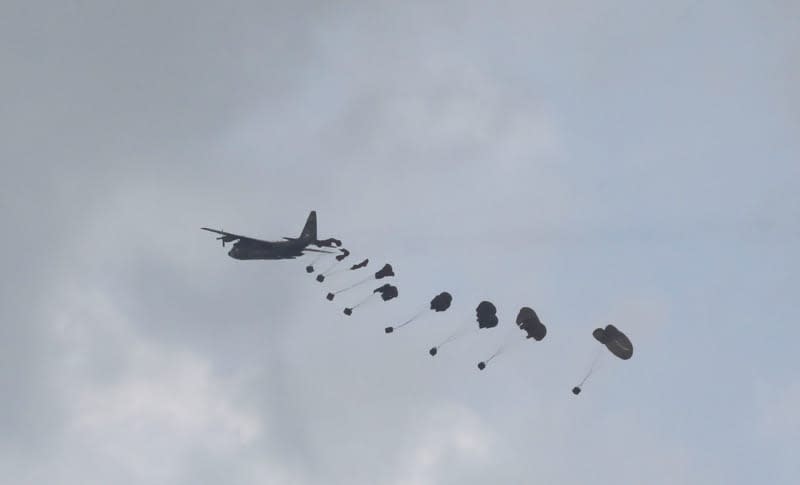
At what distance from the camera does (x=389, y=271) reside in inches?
3984

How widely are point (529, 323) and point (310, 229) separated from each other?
41117 mm

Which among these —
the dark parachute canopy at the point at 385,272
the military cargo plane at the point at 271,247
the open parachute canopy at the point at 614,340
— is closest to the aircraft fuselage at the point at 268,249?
the military cargo plane at the point at 271,247

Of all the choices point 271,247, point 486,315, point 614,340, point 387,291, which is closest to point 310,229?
point 271,247

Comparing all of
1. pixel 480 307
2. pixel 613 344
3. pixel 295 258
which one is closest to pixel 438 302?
pixel 480 307

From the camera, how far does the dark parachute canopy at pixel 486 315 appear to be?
93.9m

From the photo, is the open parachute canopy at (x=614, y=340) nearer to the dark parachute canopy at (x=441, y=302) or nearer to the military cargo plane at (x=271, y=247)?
the dark parachute canopy at (x=441, y=302)

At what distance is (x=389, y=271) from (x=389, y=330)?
1226 centimetres

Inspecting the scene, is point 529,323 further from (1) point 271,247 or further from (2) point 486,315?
(1) point 271,247

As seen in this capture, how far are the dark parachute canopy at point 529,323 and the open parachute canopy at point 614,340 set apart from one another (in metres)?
6.24

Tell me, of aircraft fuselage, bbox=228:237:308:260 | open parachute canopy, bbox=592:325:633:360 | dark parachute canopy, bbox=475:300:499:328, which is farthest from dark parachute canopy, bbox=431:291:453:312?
aircraft fuselage, bbox=228:237:308:260

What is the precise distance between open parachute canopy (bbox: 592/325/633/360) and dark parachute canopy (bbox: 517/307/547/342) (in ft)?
20.5

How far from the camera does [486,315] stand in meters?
94.3

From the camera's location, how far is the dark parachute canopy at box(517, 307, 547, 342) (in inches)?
3674

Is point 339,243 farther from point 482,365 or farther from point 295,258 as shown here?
point 482,365
